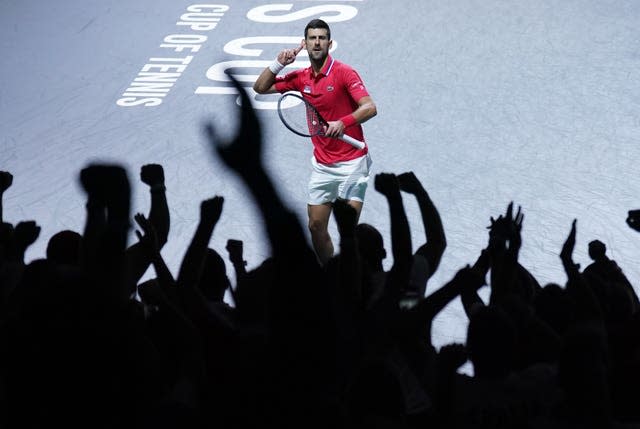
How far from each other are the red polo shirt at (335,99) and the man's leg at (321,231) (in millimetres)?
355

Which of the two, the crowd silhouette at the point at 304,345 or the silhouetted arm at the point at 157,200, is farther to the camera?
the silhouetted arm at the point at 157,200

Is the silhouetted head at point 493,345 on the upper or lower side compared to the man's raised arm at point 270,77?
lower

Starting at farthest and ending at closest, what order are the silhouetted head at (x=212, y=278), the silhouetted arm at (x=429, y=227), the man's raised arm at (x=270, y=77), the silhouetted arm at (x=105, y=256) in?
the man's raised arm at (x=270, y=77)
the silhouetted arm at (x=429, y=227)
the silhouetted head at (x=212, y=278)
the silhouetted arm at (x=105, y=256)

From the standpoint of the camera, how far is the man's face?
5.09m

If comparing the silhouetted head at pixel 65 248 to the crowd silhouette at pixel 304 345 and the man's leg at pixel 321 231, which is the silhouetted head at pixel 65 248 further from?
the man's leg at pixel 321 231

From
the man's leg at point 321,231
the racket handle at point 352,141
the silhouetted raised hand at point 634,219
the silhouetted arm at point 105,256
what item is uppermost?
the silhouetted arm at point 105,256

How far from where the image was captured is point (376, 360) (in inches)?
102

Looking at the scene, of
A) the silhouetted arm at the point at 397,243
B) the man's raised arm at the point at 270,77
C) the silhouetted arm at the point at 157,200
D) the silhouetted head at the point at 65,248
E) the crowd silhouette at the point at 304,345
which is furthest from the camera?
the man's raised arm at the point at 270,77

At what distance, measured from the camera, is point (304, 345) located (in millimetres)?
2674

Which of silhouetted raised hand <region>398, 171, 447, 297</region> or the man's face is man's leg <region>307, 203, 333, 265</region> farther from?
silhouetted raised hand <region>398, 171, 447, 297</region>

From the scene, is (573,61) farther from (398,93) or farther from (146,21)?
(146,21)

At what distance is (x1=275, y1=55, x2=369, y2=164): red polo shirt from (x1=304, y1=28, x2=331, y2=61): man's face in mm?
99

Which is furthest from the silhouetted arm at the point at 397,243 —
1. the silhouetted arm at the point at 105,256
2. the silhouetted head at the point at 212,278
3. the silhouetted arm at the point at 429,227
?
the silhouetted arm at the point at 105,256

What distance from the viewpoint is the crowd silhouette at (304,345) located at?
246 centimetres
